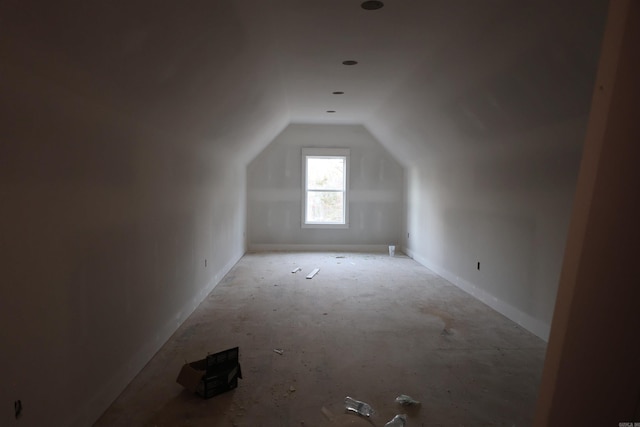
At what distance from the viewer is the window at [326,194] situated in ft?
27.5

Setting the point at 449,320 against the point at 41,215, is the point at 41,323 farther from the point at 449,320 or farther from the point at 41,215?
the point at 449,320

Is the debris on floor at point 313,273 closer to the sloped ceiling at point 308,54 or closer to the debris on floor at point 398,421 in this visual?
the sloped ceiling at point 308,54

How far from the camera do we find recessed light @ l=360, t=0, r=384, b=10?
264 centimetres

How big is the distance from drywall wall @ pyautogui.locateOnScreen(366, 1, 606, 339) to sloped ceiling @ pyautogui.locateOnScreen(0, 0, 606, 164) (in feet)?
0.05

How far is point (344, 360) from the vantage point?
10.2 ft

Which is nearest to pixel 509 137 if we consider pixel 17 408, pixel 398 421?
pixel 398 421

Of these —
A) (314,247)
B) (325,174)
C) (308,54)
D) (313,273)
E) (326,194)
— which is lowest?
(314,247)

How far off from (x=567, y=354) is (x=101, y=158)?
2.30m

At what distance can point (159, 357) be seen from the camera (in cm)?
311

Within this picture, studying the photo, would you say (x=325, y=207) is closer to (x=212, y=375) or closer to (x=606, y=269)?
(x=212, y=375)

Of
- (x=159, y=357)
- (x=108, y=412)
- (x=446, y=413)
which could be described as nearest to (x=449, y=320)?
(x=446, y=413)

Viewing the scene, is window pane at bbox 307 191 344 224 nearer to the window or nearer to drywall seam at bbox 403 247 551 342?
the window

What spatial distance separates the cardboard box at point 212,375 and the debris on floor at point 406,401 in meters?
1.02

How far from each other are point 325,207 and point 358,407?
6.17 meters
